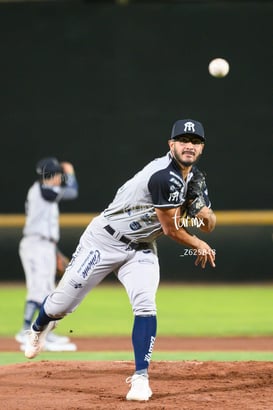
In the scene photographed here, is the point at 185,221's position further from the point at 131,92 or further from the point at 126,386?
the point at 131,92

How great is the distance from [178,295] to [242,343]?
510cm

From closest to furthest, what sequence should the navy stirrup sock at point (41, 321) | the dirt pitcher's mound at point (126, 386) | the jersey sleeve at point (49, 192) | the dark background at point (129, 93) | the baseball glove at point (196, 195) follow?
the dirt pitcher's mound at point (126, 386), the baseball glove at point (196, 195), the navy stirrup sock at point (41, 321), the jersey sleeve at point (49, 192), the dark background at point (129, 93)

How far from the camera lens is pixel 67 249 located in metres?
15.6

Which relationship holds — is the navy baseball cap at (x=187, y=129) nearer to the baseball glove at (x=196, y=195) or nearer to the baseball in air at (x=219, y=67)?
the baseball glove at (x=196, y=195)

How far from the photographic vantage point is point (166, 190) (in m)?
5.75

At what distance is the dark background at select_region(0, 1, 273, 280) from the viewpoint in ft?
51.6

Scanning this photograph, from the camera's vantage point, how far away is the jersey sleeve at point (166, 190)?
5750 mm

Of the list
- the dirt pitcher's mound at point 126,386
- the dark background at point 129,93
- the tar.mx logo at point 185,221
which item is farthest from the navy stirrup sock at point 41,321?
the dark background at point 129,93

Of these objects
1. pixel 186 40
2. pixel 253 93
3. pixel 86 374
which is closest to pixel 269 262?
pixel 253 93

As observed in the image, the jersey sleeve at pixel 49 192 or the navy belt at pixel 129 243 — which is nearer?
the navy belt at pixel 129 243

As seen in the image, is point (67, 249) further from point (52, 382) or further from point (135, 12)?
point (52, 382)

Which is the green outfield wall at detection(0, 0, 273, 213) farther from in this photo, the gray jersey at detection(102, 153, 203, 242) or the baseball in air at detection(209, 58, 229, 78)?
the gray jersey at detection(102, 153, 203, 242)

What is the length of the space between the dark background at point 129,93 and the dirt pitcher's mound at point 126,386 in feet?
28.4

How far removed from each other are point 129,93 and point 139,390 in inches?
410
